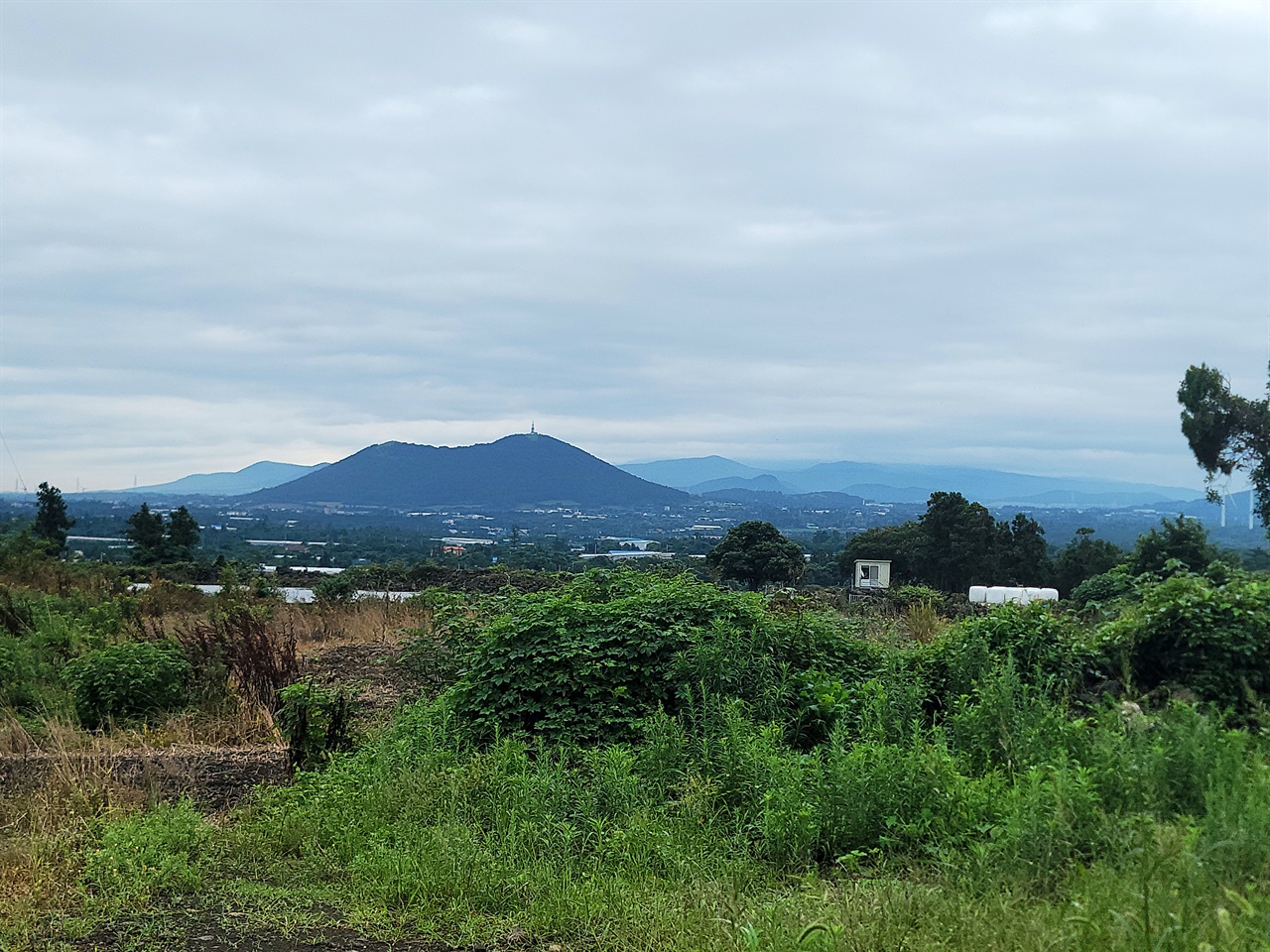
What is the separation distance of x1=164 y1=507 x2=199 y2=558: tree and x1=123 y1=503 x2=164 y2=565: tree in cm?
30

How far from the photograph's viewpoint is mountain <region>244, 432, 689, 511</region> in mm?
100938

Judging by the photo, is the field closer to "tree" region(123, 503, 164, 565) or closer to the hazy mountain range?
"tree" region(123, 503, 164, 565)

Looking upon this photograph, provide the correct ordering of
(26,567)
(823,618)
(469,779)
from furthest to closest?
(26,567) → (823,618) → (469,779)

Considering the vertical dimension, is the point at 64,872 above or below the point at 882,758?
below

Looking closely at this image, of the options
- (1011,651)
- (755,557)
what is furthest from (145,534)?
(1011,651)

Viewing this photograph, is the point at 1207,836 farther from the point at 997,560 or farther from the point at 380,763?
the point at 997,560

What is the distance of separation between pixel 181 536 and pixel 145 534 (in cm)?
141

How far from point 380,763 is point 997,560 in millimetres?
30293

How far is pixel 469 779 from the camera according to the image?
19.7 ft

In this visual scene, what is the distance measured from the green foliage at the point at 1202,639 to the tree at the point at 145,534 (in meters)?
28.6

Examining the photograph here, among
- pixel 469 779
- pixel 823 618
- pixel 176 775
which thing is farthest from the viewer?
pixel 823 618

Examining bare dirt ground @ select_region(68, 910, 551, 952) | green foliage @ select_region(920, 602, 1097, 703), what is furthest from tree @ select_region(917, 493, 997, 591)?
bare dirt ground @ select_region(68, 910, 551, 952)

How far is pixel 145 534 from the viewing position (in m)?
31.2

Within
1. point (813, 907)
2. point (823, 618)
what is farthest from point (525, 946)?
point (823, 618)
